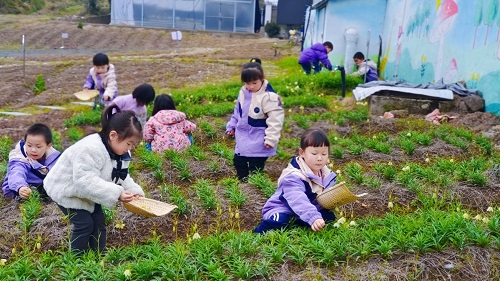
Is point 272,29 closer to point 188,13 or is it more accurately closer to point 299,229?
point 188,13

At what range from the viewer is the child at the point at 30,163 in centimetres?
532

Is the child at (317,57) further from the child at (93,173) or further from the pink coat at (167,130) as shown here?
the child at (93,173)

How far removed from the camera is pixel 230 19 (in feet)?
134

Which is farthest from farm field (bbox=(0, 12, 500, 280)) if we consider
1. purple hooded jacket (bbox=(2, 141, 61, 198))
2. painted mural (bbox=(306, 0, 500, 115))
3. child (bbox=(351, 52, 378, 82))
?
child (bbox=(351, 52, 378, 82))

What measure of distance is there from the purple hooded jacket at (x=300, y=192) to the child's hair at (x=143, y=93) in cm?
379

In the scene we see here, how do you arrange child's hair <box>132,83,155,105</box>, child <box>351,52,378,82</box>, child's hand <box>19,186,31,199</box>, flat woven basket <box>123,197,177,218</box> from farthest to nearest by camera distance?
child <box>351,52,378,82</box> → child's hair <box>132,83,155,105</box> → child's hand <box>19,186,31,199</box> → flat woven basket <box>123,197,177,218</box>

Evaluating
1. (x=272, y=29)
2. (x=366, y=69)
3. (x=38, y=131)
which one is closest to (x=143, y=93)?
(x=38, y=131)

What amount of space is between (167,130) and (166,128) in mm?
39

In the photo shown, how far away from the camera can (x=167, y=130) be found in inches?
289


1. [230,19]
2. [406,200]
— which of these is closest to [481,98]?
[406,200]

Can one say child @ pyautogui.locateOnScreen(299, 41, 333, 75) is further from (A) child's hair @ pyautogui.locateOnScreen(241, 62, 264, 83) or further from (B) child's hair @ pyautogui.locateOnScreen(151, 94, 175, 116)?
(A) child's hair @ pyautogui.locateOnScreen(241, 62, 264, 83)

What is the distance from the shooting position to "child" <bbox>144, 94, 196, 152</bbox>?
7180 millimetres

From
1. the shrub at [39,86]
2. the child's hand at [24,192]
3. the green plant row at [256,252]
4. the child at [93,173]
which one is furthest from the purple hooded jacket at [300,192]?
the shrub at [39,86]

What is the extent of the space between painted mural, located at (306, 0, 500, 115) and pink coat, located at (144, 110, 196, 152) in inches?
201
